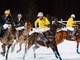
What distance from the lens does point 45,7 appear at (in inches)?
1308

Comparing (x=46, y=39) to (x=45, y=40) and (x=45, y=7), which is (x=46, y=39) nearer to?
(x=45, y=40)

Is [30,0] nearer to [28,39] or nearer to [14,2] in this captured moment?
[14,2]

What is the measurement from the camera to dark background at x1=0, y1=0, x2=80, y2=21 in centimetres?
3222

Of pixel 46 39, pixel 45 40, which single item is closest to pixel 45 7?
pixel 45 40

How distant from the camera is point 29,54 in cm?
1667

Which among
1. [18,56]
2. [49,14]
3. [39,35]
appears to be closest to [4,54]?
[18,56]

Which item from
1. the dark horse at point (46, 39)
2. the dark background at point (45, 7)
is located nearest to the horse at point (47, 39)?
the dark horse at point (46, 39)

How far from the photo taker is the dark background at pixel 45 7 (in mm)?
32219

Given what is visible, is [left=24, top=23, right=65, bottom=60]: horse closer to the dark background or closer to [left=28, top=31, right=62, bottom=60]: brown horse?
[left=28, top=31, right=62, bottom=60]: brown horse

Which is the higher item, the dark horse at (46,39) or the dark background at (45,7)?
the dark background at (45,7)

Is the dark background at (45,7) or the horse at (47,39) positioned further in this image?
the dark background at (45,7)

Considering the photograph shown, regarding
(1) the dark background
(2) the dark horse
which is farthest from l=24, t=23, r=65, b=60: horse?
(1) the dark background

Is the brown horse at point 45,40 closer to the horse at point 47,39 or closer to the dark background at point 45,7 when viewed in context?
the horse at point 47,39

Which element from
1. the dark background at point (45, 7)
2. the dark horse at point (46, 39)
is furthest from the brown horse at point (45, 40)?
the dark background at point (45, 7)
